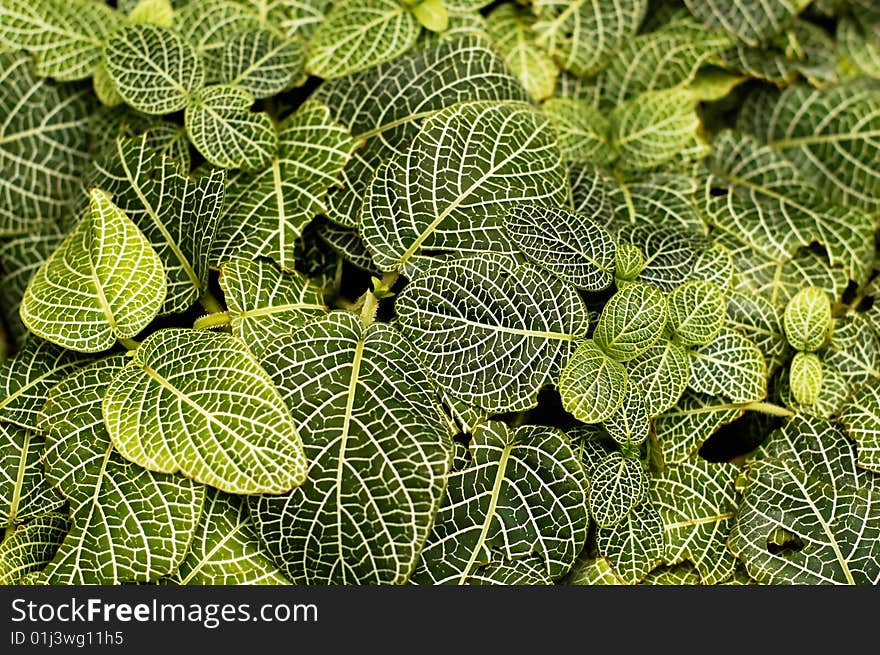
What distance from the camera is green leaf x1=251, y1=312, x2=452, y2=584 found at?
1337 mm

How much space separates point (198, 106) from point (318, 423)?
77 centimetres

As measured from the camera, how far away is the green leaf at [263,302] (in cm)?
151

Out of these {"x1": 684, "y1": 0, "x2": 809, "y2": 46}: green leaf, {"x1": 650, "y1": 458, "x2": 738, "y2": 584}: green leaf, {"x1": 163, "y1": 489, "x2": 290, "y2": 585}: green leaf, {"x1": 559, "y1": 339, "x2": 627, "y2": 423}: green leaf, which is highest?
{"x1": 684, "y1": 0, "x2": 809, "y2": 46}: green leaf

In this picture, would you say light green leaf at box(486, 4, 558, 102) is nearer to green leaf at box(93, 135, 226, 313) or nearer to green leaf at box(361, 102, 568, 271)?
green leaf at box(361, 102, 568, 271)

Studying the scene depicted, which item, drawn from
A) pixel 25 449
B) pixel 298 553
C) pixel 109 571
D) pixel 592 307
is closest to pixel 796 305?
pixel 592 307

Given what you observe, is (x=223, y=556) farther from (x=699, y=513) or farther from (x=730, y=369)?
(x=730, y=369)

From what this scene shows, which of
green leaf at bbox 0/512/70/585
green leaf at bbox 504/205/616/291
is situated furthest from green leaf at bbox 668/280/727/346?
green leaf at bbox 0/512/70/585

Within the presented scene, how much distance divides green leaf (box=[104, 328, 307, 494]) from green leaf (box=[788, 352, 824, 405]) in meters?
1.02

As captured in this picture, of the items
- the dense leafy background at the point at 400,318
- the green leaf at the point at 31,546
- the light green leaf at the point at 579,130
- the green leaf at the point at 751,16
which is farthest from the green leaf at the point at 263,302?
the green leaf at the point at 751,16

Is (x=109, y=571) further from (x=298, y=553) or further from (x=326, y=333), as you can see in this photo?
(x=326, y=333)

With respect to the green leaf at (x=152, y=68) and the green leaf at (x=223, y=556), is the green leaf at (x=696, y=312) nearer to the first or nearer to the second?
the green leaf at (x=223, y=556)

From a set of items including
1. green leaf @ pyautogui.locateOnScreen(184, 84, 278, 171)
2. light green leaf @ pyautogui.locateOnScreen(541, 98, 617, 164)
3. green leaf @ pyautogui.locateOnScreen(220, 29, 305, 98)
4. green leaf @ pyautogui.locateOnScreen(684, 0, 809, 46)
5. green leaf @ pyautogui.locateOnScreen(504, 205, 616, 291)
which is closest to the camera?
green leaf @ pyautogui.locateOnScreen(504, 205, 616, 291)

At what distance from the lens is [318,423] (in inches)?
54.6

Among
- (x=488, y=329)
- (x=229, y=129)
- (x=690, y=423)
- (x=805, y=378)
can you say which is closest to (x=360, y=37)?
(x=229, y=129)
